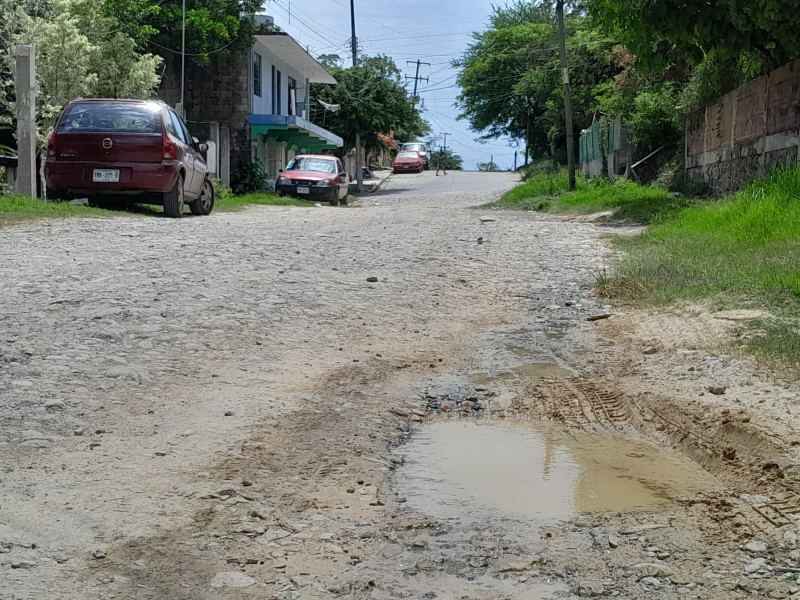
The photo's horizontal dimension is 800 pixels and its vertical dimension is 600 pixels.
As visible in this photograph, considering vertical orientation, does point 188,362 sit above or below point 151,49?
below

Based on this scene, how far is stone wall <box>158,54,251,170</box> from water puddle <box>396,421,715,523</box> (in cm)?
2901

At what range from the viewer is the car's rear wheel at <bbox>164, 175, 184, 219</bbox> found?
14.3 meters

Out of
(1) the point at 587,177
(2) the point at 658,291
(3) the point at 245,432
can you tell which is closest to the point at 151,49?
(1) the point at 587,177

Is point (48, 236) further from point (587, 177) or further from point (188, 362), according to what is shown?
point (587, 177)

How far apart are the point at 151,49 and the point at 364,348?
26190 millimetres

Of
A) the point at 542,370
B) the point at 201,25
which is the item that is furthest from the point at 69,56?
the point at 542,370

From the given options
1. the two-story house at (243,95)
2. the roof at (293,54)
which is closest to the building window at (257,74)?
the two-story house at (243,95)

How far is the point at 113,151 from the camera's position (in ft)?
44.5

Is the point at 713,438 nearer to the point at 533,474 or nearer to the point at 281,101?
the point at 533,474

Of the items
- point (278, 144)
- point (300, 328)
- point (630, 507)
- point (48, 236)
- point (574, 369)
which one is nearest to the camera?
point (630, 507)

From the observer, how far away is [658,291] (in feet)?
25.3

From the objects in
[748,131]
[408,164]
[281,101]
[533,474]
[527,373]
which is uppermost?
[281,101]

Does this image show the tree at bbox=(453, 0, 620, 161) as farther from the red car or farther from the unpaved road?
the unpaved road

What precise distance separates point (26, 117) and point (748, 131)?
12117 millimetres
